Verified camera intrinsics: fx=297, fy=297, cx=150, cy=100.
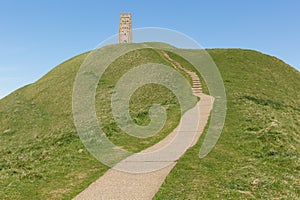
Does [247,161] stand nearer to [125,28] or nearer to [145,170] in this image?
[145,170]

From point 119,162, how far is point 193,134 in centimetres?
651

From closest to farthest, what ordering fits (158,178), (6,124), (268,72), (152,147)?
(158,178), (152,147), (6,124), (268,72)

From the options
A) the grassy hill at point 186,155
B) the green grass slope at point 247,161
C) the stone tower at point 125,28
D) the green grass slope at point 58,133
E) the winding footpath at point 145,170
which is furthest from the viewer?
the stone tower at point 125,28

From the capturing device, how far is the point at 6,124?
3606cm

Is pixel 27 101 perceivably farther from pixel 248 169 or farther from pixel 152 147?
pixel 248 169

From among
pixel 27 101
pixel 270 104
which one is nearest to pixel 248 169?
pixel 270 104

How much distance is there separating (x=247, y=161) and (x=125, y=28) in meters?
64.8

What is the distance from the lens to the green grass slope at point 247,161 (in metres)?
11.3

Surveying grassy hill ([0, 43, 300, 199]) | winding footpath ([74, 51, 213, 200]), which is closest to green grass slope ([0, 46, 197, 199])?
grassy hill ([0, 43, 300, 199])

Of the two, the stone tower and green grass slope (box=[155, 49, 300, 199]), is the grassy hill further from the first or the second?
the stone tower

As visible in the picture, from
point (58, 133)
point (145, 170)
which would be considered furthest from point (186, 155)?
point (58, 133)

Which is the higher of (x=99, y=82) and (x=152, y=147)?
(x=99, y=82)

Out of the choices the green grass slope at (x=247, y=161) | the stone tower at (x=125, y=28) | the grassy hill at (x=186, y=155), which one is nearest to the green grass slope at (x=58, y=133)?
the grassy hill at (x=186, y=155)

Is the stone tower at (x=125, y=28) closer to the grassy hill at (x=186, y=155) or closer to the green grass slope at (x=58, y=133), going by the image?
the green grass slope at (x=58, y=133)
